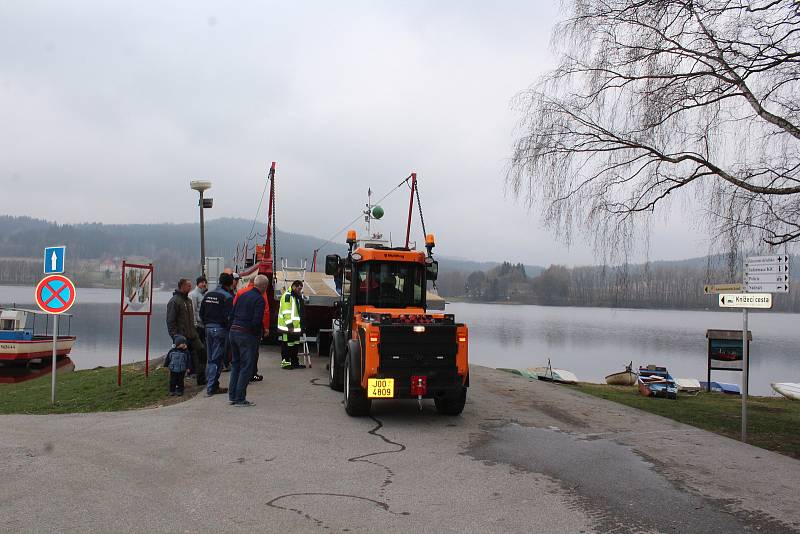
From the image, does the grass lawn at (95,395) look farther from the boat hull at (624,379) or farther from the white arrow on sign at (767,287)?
the boat hull at (624,379)

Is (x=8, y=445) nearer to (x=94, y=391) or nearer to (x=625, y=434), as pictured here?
(x=94, y=391)

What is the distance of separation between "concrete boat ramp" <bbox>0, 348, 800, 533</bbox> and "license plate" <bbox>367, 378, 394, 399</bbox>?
1.44 feet

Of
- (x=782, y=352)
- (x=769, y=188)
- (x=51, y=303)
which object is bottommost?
(x=782, y=352)

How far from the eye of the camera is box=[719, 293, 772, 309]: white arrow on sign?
9336mm

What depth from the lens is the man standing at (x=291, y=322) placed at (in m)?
14.3

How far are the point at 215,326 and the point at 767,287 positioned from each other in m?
8.51

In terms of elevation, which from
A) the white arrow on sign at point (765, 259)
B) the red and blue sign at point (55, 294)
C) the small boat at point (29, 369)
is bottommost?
the small boat at point (29, 369)

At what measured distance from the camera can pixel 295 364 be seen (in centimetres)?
1512

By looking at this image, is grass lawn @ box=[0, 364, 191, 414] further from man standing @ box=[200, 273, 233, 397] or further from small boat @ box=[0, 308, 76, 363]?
small boat @ box=[0, 308, 76, 363]

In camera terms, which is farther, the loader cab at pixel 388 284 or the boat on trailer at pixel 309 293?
the boat on trailer at pixel 309 293

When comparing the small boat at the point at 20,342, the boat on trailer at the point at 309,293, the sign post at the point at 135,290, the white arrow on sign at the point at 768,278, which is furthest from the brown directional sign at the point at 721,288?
the small boat at the point at 20,342

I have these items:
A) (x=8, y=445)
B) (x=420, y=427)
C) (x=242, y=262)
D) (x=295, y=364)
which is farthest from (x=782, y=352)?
(x=8, y=445)

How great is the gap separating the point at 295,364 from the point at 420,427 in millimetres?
6670

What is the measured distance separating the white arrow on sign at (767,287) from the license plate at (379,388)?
5.43 m
